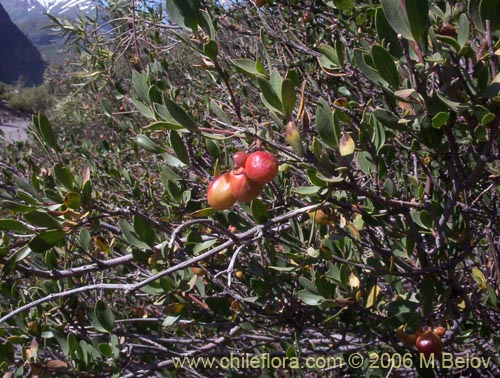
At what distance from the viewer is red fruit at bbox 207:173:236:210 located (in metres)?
0.92

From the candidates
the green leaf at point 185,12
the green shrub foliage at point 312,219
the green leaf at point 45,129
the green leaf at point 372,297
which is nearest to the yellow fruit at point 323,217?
the green shrub foliage at point 312,219

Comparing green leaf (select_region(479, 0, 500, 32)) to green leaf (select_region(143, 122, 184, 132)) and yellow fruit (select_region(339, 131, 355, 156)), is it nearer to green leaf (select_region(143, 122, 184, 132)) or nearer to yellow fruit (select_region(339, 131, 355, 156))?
yellow fruit (select_region(339, 131, 355, 156))

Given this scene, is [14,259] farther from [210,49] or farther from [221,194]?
[210,49]

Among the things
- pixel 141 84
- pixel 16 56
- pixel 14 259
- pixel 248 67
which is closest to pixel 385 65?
pixel 248 67

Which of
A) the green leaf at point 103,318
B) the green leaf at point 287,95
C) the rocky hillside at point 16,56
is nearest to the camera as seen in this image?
the green leaf at point 287,95

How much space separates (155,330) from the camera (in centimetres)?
193

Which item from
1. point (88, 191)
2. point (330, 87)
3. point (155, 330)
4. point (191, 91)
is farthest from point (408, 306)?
point (191, 91)

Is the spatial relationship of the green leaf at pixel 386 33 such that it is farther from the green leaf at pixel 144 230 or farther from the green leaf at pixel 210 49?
the green leaf at pixel 144 230

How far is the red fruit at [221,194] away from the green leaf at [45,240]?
427 mm

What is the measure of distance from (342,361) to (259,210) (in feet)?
3.27

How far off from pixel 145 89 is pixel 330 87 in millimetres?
1263

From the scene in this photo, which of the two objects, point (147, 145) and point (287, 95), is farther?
point (147, 145)

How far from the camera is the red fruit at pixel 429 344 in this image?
1.32 metres

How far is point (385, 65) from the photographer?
2.90ft
